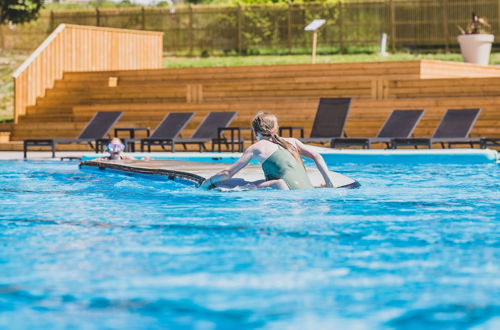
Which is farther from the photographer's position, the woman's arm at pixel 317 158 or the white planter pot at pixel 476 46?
the white planter pot at pixel 476 46

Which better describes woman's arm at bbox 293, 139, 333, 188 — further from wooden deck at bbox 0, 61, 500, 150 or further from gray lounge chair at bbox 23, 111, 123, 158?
wooden deck at bbox 0, 61, 500, 150

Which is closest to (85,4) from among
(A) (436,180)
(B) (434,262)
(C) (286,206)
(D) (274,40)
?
(D) (274,40)

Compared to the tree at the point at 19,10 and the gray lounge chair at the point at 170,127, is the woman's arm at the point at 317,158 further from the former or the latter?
the tree at the point at 19,10

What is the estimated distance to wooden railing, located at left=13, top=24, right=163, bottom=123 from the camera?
19.5 meters

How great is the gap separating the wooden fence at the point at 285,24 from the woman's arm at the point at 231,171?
63.7 feet

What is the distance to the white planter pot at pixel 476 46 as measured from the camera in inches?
784

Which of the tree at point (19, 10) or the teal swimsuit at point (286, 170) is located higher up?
the tree at point (19, 10)

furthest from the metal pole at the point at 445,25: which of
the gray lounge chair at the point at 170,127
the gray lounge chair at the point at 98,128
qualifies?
the gray lounge chair at the point at 98,128

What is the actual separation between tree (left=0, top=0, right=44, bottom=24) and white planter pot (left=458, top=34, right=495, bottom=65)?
11271 millimetres

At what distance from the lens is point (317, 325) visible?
11.6 feet

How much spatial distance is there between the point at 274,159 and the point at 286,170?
0.17 m

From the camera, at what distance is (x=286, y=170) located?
813 cm

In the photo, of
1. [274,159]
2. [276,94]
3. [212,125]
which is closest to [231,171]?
[274,159]

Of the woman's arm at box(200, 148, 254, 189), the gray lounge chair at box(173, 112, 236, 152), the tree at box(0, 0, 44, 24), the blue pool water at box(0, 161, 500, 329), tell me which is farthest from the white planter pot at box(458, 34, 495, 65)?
the woman's arm at box(200, 148, 254, 189)
